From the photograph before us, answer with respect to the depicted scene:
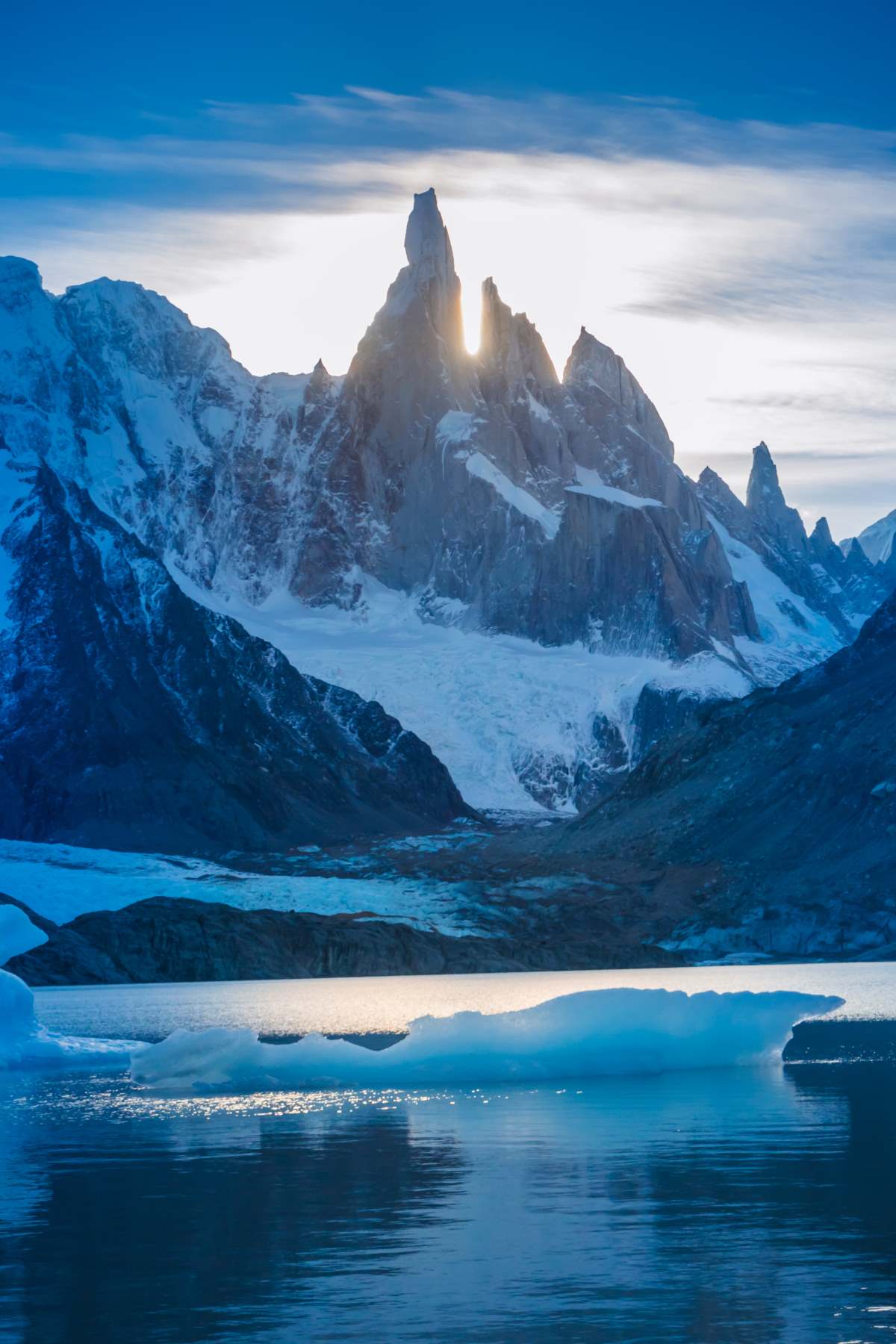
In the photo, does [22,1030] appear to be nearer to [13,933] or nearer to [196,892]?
[13,933]

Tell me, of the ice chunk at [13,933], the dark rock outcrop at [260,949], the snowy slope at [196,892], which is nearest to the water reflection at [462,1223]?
the ice chunk at [13,933]

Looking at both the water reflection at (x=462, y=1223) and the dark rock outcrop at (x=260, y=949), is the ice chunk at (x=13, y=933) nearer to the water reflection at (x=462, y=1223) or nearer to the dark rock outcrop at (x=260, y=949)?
the water reflection at (x=462, y=1223)

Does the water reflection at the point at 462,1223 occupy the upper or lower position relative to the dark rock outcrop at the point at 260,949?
lower

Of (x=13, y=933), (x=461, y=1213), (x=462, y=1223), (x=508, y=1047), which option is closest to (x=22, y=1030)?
(x=13, y=933)

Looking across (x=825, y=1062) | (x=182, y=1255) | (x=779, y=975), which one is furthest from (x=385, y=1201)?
(x=779, y=975)

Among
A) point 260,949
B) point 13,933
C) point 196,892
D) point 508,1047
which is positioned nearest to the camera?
→ point 508,1047
